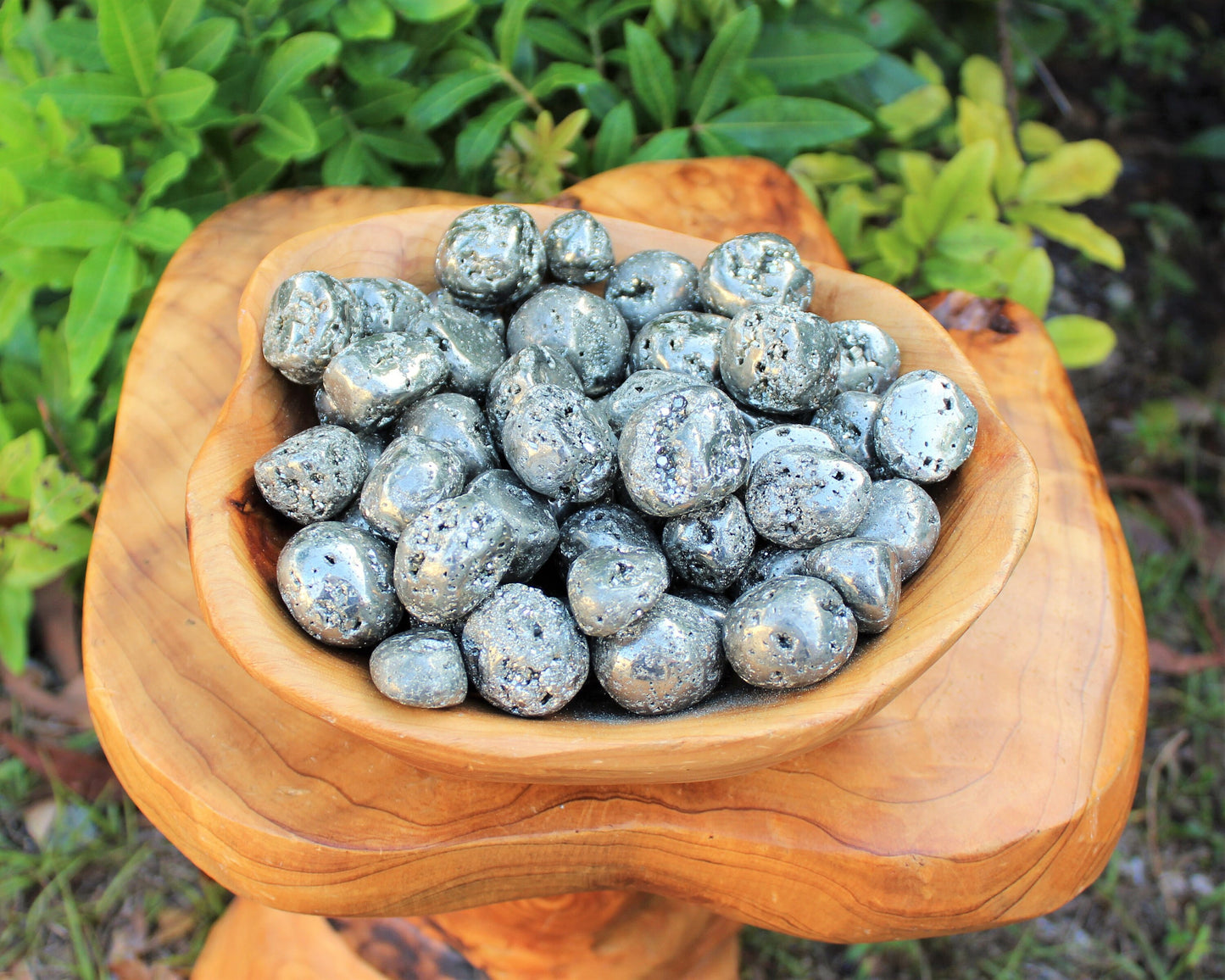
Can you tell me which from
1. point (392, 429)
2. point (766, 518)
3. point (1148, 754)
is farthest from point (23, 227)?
point (1148, 754)

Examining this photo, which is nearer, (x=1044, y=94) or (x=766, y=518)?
(x=766, y=518)

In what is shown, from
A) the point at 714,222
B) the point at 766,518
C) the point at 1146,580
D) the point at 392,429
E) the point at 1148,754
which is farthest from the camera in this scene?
the point at 1146,580

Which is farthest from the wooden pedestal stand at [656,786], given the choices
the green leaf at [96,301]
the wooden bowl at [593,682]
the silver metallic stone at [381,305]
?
the silver metallic stone at [381,305]

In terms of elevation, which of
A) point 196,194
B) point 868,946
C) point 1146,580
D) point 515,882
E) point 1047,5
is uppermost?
point 196,194

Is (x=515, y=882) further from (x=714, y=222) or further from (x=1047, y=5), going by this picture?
(x=1047, y=5)

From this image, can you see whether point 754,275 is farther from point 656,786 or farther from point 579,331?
point 656,786

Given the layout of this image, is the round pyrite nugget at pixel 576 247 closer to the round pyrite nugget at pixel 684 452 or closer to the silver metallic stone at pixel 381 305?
the silver metallic stone at pixel 381 305

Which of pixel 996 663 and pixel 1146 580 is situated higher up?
pixel 996 663
